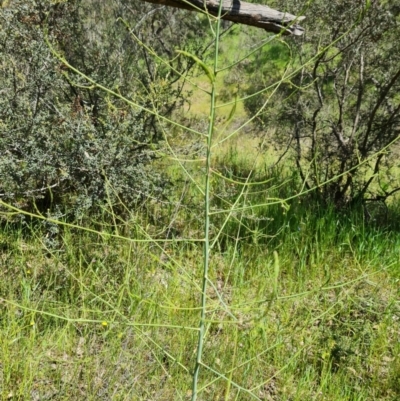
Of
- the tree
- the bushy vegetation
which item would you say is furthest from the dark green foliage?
the tree

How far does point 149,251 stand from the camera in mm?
1887

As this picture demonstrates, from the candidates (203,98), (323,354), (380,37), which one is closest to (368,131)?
(380,37)

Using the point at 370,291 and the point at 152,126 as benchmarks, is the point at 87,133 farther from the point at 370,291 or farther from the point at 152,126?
the point at 370,291

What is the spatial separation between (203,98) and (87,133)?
25.5ft

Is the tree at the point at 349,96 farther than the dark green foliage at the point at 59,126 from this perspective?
Yes

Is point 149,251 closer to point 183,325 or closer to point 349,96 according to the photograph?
point 183,325

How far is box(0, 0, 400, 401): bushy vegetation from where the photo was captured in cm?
235

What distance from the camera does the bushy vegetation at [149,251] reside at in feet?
7.72

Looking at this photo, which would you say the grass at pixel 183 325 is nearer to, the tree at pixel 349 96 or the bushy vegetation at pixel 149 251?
the bushy vegetation at pixel 149 251

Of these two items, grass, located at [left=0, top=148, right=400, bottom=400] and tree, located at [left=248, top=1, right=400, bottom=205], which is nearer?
grass, located at [left=0, top=148, right=400, bottom=400]

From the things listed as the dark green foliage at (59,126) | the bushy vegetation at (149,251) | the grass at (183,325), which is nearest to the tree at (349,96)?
the bushy vegetation at (149,251)

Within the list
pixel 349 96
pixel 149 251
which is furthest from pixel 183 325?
pixel 349 96

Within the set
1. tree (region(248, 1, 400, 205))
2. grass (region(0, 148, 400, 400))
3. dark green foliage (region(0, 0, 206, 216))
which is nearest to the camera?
grass (region(0, 148, 400, 400))

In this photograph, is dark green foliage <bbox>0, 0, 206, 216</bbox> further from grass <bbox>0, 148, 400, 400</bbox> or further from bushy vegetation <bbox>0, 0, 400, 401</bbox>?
grass <bbox>0, 148, 400, 400</bbox>
